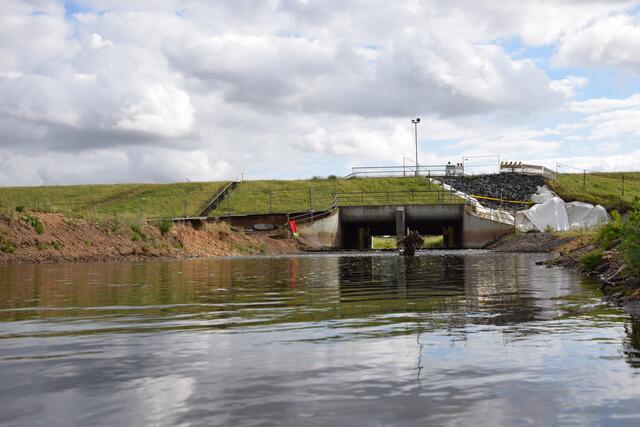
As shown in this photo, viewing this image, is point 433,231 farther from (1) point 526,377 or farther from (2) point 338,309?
(1) point 526,377

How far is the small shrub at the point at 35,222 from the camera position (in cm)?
3746

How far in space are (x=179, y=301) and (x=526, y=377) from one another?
29.8 ft

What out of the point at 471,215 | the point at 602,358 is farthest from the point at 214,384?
the point at 471,215

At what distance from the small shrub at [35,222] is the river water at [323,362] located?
1021 inches

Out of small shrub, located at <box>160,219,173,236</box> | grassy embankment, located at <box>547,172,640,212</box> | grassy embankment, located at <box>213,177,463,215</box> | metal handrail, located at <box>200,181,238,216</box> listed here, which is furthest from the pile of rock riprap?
small shrub, located at <box>160,219,173,236</box>

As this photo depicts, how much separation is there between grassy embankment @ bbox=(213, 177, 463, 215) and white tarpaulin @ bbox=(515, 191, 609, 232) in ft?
26.4

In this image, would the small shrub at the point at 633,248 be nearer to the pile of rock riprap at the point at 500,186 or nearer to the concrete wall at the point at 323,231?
the concrete wall at the point at 323,231

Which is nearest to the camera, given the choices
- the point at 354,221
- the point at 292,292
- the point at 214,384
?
the point at 214,384

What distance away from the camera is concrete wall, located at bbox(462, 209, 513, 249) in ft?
185

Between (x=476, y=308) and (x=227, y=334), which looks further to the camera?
(x=476, y=308)

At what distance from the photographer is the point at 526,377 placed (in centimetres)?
625

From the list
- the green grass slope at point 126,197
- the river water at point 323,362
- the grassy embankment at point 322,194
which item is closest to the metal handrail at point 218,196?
the green grass slope at point 126,197

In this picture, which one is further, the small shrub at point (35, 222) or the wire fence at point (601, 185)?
the wire fence at point (601, 185)

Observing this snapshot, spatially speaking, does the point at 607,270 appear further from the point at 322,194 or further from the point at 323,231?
the point at 322,194
